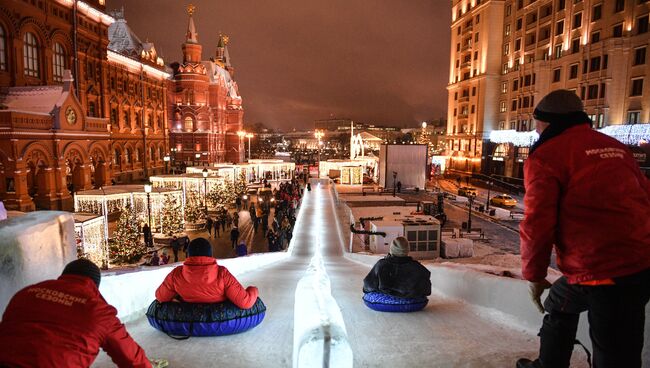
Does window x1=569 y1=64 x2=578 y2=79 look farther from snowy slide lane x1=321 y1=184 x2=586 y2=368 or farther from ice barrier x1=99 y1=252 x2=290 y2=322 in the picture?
ice barrier x1=99 y1=252 x2=290 y2=322

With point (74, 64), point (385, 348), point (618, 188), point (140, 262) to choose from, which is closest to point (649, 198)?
point (618, 188)

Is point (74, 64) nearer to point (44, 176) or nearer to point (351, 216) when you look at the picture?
point (44, 176)

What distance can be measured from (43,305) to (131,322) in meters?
2.33

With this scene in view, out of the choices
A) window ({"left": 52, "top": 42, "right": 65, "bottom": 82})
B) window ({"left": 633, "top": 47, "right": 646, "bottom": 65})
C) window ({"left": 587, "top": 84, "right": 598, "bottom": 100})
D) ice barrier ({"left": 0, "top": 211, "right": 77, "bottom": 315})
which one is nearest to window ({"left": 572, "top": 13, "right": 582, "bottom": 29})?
window ({"left": 587, "top": 84, "right": 598, "bottom": 100})

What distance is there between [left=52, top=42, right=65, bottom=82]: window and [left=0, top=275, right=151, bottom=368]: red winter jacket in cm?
3232

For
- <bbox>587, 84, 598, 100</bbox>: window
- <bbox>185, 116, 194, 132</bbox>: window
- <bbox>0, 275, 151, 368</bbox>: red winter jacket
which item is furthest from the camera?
<bbox>185, 116, 194, 132</bbox>: window

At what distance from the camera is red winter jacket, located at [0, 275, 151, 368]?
6.51 feet

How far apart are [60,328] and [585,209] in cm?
288

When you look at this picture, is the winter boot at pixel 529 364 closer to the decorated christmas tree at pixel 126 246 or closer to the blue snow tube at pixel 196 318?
the blue snow tube at pixel 196 318

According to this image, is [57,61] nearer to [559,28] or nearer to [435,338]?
[435,338]

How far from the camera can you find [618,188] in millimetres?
2184

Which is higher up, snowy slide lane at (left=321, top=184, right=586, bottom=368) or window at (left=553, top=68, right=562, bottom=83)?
window at (left=553, top=68, right=562, bottom=83)

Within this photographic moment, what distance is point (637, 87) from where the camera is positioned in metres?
33.0

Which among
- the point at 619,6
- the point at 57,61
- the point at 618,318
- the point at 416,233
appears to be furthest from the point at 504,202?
→ the point at 57,61
